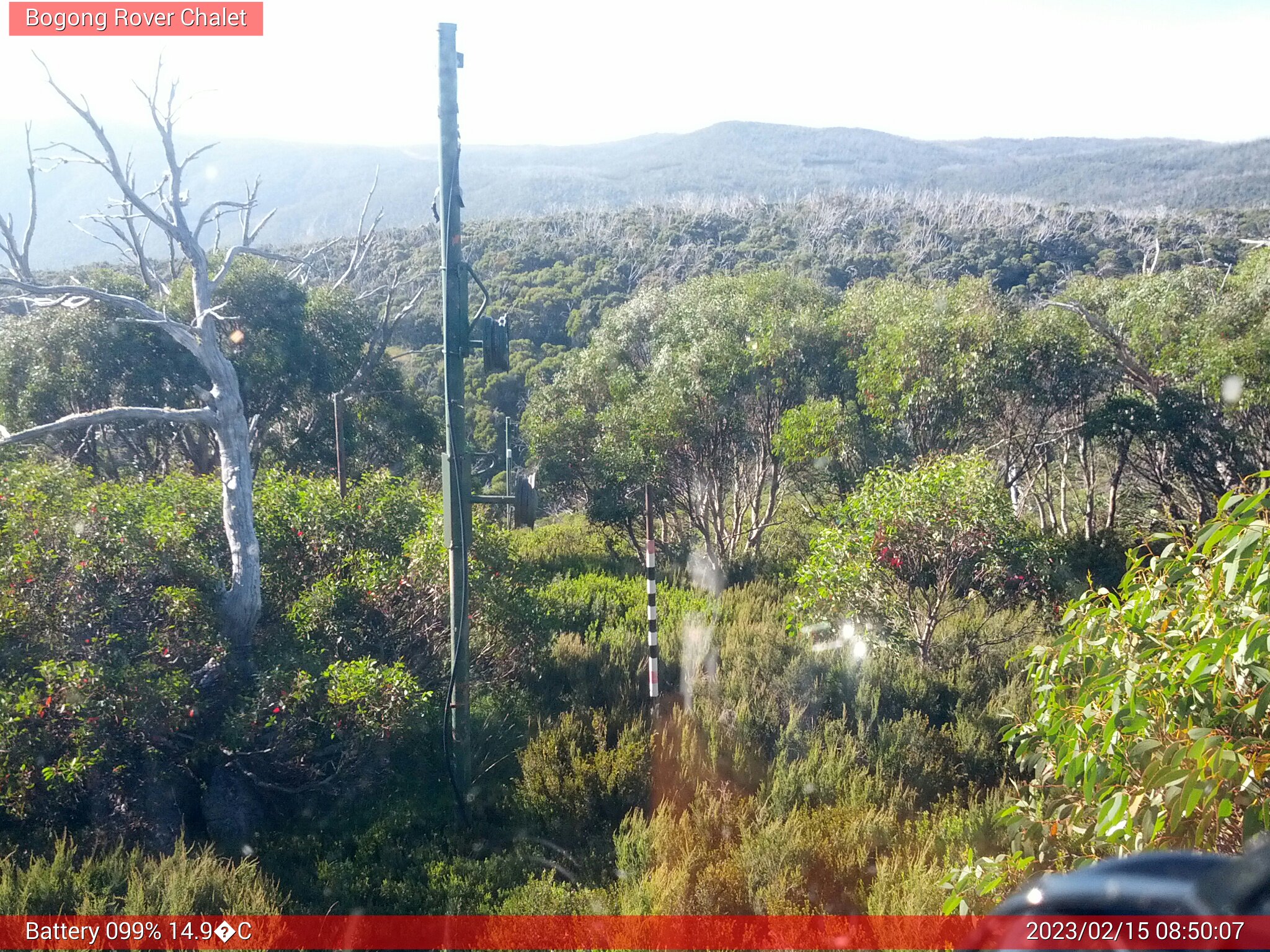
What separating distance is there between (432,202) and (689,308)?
8531mm

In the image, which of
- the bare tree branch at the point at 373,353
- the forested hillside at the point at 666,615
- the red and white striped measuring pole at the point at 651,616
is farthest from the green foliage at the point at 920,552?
the bare tree branch at the point at 373,353

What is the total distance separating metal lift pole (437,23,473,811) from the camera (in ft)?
18.2

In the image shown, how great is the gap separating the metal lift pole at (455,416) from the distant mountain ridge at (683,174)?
4714 cm

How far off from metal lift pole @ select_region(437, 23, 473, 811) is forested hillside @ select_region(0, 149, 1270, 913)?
1.18 feet

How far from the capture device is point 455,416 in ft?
18.6

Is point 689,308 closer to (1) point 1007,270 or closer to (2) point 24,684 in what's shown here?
(2) point 24,684

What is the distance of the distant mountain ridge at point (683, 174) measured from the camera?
201ft

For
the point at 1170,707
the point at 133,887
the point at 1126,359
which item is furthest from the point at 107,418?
the point at 1126,359

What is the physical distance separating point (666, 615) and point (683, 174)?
93559mm

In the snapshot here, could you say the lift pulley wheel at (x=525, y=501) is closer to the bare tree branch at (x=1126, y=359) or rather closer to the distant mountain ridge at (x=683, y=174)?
the bare tree branch at (x=1126, y=359)

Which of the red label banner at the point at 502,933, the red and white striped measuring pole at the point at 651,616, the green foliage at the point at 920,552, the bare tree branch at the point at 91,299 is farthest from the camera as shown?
the red and white striped measuring pole at the point at 651,616

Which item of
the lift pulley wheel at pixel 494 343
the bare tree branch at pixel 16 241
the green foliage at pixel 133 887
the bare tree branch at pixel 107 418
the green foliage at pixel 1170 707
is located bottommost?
the green foliage at pixel 133 887

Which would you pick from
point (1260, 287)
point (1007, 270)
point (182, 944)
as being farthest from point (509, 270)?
point (182, 944)

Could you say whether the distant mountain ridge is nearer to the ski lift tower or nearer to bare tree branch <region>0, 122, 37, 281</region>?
bare tree branch <region>0, 122, 37, 281</region>
